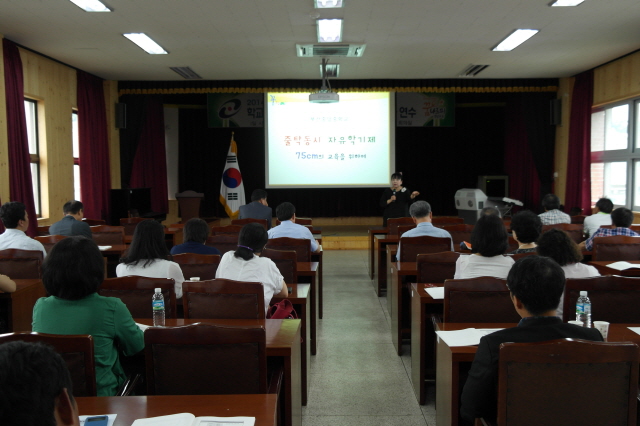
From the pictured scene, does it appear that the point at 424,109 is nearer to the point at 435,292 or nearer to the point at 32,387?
the point at 435,292

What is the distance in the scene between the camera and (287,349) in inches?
90.0

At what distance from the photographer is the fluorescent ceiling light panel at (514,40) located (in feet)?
21.1

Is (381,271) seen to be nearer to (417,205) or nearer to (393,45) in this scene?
(417,205)

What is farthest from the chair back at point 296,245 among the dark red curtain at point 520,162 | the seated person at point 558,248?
the dark red curtain at point 520,162

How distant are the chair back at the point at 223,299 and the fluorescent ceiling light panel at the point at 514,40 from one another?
524 cm

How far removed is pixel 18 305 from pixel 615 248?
186 inches

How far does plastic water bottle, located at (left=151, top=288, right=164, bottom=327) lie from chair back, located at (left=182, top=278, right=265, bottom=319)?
0.40 feet

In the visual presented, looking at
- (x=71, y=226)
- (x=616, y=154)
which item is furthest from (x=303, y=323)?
(x=616, y=154)

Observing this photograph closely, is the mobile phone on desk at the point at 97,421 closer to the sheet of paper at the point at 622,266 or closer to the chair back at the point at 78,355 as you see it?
the chair back at the point at 78,355

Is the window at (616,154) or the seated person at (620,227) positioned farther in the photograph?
the window at (616,154)

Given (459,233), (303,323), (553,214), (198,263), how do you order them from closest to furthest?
(303,323)
(198,263)
(459,233)
(553,214)

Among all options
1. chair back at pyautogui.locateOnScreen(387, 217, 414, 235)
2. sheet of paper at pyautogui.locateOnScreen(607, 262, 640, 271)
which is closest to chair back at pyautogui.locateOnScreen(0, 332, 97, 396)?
sheet of paper at pyautogui.locateOnScreen(607, 262, 640, 271)

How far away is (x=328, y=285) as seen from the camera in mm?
6707

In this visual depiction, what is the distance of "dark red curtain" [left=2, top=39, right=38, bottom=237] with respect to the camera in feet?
20.7
